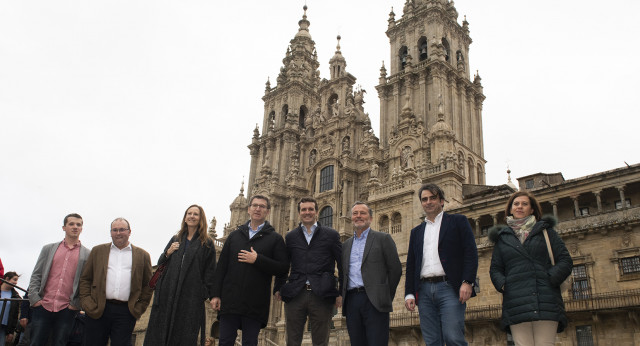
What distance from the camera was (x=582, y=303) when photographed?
21953mm

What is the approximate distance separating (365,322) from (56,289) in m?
5.34

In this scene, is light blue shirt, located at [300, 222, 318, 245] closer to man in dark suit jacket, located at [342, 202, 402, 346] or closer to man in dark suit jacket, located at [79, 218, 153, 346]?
man in dark suit jacket, located at [342, 202, 402, 346]

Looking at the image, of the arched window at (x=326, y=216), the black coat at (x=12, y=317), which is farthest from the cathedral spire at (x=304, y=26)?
the black coat at (x=12, y=317)

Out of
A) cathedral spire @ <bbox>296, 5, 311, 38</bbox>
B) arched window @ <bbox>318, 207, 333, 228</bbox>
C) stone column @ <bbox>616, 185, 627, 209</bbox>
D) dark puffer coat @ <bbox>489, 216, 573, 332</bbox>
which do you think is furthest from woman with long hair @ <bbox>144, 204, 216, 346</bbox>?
cathedral spire @ <bbox>296, 5, 311, 38</bbox>

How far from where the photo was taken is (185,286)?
8398mm

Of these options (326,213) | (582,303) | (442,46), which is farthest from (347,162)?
(582,303)

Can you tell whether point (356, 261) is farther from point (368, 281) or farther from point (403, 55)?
point (403, 55)

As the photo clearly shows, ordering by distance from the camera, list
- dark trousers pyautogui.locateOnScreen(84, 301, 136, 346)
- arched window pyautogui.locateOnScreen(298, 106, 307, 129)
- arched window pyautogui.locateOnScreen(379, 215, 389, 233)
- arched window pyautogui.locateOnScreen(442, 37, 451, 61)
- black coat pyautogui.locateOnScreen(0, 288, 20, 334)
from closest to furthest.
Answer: dark trousers pyautogui.locateOnScreen(84, 301, 136, 346) < black coat pyautogui.locateOnScreen(0, 288, 20, 334) < arched window pyautogui.locateOnScreen(379, 215, 389, 233) < arched window pyautogui.locateOnScreen(442, 37, 451, 61) < arched window pyautogui.locateOnScreen(298, 106, 307, 129)

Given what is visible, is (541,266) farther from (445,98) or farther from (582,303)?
(445,98)

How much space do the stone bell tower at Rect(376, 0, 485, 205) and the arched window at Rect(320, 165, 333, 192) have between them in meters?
5.36

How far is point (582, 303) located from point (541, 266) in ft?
57.1

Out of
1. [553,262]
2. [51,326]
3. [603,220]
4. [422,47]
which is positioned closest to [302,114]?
[422,47]

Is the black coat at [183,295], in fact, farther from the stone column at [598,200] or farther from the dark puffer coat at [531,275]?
the stone column at [598,200]

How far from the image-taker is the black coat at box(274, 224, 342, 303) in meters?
8.35
